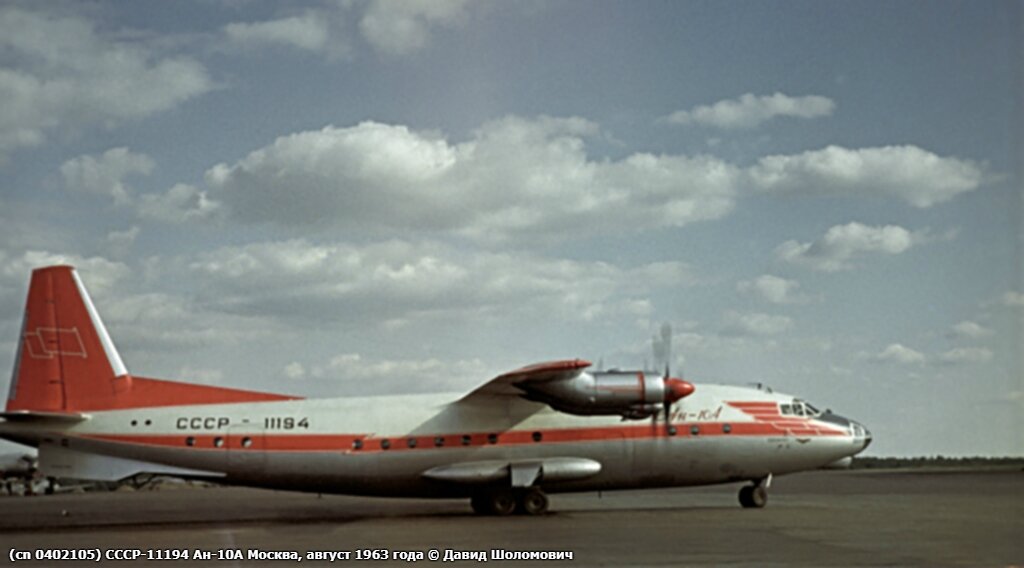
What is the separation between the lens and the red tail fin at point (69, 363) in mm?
23234

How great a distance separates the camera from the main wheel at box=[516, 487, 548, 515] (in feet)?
79.5

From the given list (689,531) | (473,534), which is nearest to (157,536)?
(473,534)

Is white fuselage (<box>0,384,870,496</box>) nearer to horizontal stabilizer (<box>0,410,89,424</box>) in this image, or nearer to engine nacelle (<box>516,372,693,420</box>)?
horizontal stabilizer (<box>0,410,89,424</box>)

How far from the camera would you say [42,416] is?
22391 millimetres

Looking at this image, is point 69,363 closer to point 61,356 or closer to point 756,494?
point 61,356

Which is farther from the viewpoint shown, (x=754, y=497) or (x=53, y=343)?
(x=754, y=497)

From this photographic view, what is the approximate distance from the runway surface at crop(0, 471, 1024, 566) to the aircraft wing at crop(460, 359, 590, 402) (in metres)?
3.15

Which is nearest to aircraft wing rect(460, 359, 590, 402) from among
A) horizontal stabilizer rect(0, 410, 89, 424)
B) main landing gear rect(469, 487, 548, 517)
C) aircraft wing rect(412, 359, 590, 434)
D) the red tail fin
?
aircraft wing rect(412, 359, 590, 434)

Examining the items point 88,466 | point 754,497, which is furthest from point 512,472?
point 88,466

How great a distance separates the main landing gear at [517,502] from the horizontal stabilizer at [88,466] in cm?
686

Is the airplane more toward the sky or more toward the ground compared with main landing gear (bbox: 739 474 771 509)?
more toward the sky

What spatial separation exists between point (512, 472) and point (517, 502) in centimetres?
93

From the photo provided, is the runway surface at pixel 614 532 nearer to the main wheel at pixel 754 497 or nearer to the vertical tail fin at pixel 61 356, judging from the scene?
the main wheel at pixel 754 497

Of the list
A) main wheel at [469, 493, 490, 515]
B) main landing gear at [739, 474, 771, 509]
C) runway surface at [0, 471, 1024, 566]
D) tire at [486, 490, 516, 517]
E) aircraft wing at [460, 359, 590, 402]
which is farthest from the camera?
main landing gear at [739, 474, 771, 509]
